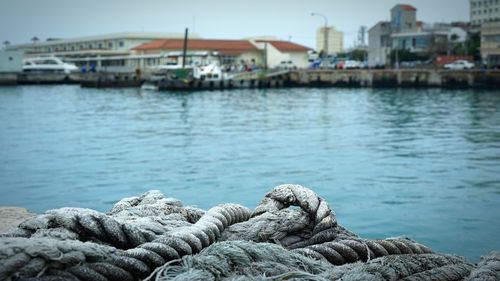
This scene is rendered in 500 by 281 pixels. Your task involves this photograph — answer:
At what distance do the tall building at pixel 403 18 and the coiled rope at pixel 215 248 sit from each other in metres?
81.0

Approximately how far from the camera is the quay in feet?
159

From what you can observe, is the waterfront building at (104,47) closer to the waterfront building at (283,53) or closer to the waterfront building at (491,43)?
the waterfront building at (283,53)

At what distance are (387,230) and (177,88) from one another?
130 feet

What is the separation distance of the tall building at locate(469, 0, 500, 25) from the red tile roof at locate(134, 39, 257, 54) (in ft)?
111

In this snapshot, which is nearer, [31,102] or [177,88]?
[31,102]

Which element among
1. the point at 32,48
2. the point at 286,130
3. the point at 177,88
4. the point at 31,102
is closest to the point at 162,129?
the point at 286,130

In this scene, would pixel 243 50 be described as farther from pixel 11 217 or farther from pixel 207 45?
pixel 11 217

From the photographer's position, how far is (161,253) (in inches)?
101

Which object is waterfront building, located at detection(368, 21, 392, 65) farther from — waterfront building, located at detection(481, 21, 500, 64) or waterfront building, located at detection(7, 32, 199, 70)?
waterfront building, located at detection(7, 32, 199, 70)

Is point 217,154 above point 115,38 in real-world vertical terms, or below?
below

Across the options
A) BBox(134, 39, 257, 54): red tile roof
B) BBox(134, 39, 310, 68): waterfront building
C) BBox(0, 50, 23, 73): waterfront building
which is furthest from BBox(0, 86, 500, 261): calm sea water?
BBox(134, 39, 310, 68): waterfront building

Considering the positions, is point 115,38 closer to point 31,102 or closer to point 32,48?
point 32,48

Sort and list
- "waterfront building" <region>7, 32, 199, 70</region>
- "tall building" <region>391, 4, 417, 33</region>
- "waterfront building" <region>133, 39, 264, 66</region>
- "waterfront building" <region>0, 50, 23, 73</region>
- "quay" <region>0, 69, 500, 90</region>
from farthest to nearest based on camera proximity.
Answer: "tall building" <region>391, 4, 417, 33</region> < "waterfront building" <region>7, 32, 199, 70</region> < "waterfront building" <region>133, 39, 264, 66</region> < "waterfront building" <region>0, 50, 23, 73</region> < "quay" <region>0, 69, 500, 90</region>

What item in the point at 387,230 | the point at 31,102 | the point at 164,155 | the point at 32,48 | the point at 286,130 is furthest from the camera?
the point at 32,48
